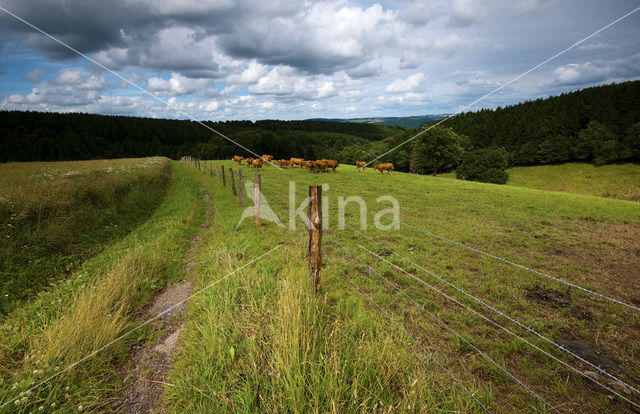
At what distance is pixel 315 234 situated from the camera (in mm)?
4020

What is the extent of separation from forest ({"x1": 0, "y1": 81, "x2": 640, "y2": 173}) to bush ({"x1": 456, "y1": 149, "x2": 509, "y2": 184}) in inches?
216

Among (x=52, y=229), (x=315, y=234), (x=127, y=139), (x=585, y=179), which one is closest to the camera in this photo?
(x=315, y=234)

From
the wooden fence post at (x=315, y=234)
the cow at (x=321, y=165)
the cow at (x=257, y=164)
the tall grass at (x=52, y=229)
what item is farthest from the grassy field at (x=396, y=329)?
the cow at (x=257, y=164)

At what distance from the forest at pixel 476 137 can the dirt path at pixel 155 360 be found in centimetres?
3441

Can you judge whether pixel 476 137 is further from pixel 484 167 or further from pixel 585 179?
pixel 585 179

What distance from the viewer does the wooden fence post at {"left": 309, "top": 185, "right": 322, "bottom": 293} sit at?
4027 mm

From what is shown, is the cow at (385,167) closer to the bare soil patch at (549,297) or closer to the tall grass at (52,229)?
the tall grass at (52,229)

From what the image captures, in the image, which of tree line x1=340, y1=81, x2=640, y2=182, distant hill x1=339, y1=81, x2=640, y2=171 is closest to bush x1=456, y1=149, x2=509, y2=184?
tree line x1=340, y1=81, x2=640, y2=182

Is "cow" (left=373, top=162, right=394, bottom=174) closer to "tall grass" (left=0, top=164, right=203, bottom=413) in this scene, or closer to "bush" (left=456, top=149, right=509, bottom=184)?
"bush" (left=456, top=149, right=509, bottom=184)

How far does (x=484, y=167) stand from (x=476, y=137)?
26644 mm

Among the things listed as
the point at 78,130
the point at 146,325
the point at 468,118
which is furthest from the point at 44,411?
the point at 78,130

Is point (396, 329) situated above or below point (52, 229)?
below

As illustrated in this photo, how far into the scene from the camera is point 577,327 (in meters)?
4.10

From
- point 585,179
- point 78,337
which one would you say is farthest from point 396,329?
point 585,179
